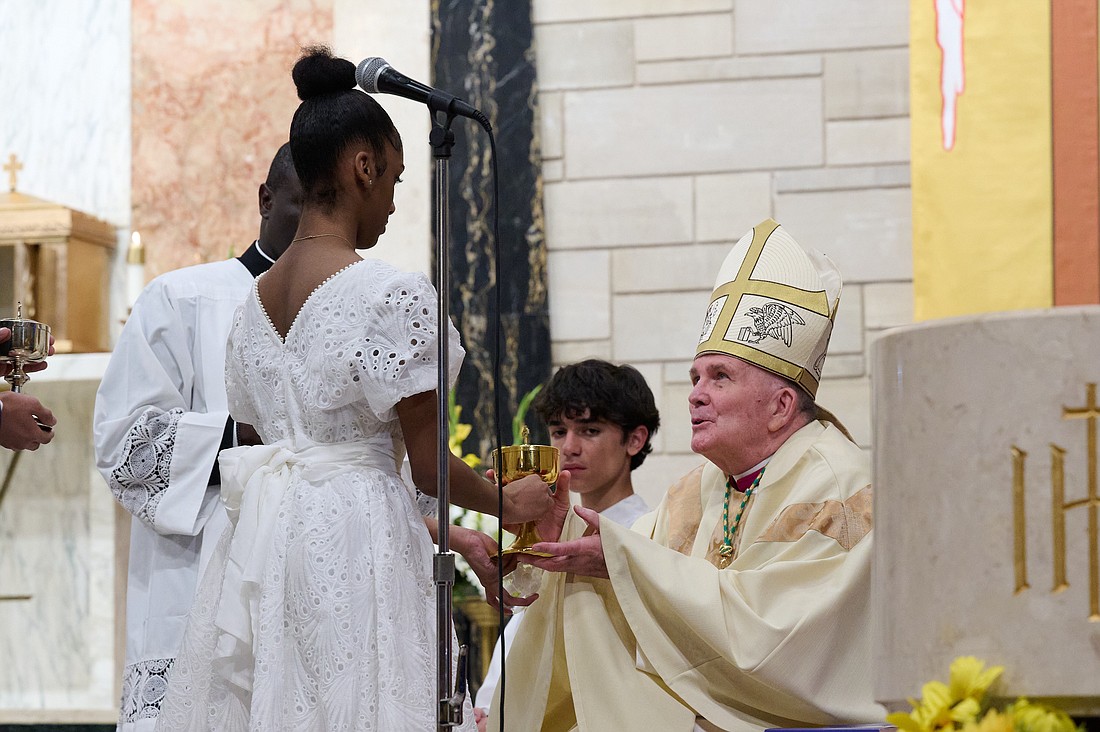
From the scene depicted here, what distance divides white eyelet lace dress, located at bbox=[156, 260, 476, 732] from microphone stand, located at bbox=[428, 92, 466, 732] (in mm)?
80

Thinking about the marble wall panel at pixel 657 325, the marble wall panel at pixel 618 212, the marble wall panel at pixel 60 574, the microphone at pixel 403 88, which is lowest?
the marble wall panel at pixel 60 574

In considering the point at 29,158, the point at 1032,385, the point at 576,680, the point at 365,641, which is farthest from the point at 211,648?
the point at 29,158

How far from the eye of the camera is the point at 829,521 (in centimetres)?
361

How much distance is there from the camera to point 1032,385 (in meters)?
2.12

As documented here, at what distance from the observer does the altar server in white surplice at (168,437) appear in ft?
12.2

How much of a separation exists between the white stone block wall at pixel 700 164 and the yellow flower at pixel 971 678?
14.2 ft

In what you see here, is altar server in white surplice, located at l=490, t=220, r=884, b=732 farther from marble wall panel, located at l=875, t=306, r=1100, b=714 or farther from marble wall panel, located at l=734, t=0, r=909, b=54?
marble wall panel, located at l=734, t=0, r=909, b=54

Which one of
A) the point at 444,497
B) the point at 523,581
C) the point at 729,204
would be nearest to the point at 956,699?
the point at 444,497

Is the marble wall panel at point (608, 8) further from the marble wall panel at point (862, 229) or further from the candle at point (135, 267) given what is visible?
the candle at point (135, 267)

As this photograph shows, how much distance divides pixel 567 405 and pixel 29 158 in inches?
150

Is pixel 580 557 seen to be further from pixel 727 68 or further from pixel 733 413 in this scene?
pixel 727 68

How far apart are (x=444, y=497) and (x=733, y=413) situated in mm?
1239

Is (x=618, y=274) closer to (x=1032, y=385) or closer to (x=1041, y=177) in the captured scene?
(x=1041, y=177)

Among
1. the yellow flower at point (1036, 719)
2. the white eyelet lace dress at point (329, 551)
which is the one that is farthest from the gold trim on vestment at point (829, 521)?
the yellow flower at point (1036, 719)
